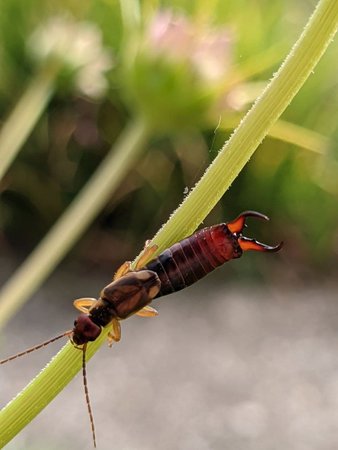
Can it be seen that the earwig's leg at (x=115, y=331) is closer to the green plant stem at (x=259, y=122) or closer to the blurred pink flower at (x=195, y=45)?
the green plant stem at (x=259, y=122)

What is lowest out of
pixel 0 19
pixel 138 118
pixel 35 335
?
pixel 35 335

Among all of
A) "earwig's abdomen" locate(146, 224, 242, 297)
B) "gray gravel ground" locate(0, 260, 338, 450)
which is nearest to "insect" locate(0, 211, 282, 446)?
"earwig's abdomen" locate(146, 224, 242, 297)

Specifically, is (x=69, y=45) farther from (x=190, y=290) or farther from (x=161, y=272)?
(x=190, y=290)

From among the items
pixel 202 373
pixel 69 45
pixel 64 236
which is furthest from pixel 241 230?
pixel 202 373

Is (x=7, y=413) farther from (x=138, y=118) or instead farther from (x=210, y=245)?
(x=138, y=118)

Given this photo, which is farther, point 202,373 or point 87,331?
point 202,373

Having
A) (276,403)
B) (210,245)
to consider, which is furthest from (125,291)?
(276,403)

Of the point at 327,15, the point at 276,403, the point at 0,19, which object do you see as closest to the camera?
the point at 327,15
